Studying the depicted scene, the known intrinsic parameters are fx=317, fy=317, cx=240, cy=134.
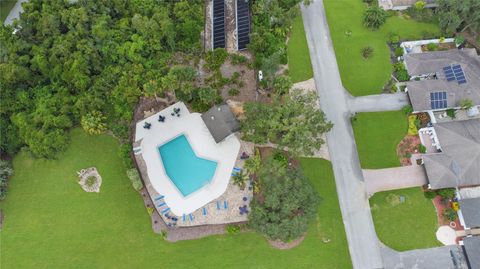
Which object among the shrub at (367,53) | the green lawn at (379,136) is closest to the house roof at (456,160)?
the green lawn at (379,136)

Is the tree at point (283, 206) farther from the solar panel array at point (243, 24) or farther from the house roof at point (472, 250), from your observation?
the solar panel array at point (243, 24)

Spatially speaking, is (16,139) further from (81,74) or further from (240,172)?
(240,172)

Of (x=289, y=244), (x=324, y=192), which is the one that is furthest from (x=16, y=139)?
(x=324, y=192)

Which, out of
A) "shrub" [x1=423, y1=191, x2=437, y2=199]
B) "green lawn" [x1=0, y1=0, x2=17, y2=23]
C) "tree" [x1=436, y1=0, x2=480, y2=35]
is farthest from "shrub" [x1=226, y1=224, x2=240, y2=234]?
"green lawn" [x1=0, y1=0, x2=17, y2=23]

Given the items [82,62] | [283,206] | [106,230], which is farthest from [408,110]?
[82,62]

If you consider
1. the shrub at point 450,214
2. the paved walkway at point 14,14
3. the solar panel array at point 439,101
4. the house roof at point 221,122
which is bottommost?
the shrub at point 450,214

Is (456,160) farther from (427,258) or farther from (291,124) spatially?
(291,124)
